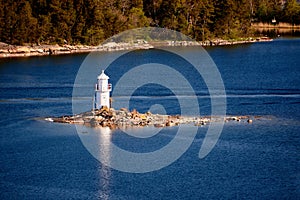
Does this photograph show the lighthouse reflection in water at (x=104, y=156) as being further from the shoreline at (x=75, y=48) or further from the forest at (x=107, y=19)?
the forest at (x=107, y=19)

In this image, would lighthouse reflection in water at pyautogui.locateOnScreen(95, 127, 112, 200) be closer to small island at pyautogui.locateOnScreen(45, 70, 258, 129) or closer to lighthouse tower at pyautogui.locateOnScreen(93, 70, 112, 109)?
small island at pyautogui.locateOnScreen(45, 70, 258, 129)

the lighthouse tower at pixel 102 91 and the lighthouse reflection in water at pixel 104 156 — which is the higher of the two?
the lighthouse tower at pixel 102 91

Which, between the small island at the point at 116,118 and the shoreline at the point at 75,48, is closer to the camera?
the small island at the point at 116,118

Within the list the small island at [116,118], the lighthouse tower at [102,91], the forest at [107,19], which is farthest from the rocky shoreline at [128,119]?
the forest at [107,19]

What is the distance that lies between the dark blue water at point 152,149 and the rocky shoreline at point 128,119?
3.42 ft

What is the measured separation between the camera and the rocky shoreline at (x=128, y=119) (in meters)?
33.5

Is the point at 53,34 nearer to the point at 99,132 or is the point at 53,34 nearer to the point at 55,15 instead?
the point at 55,15

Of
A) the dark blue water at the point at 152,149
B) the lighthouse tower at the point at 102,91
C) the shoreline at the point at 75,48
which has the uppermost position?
the shoreline at the point at 75,48

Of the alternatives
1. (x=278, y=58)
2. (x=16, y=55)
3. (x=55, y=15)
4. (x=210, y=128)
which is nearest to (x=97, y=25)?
(x=55, y=15)

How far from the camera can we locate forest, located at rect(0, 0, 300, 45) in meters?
75.1

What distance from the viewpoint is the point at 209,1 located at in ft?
299

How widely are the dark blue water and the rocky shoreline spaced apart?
1.04 metres

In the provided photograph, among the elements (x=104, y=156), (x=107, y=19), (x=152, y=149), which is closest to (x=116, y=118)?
(x=152, y=149)

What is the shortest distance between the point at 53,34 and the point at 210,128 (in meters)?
47.4
